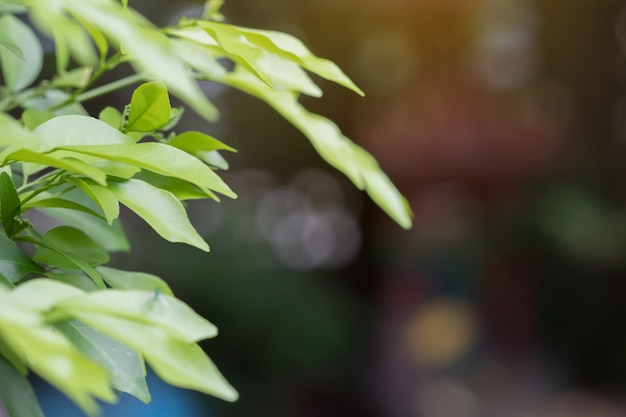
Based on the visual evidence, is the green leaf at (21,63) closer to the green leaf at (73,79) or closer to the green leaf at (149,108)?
the green leaf at (73,79)

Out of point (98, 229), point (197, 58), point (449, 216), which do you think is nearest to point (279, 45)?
point (197, 58)

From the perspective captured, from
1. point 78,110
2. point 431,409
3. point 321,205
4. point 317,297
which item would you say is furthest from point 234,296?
point 78,110

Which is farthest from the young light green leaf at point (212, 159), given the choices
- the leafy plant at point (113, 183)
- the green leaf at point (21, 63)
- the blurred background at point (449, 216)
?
the blurred background at point (449, 216)

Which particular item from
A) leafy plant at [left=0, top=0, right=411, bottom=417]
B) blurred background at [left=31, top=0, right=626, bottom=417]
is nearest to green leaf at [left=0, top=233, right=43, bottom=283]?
leafy plant at [left=0, top=0, right=411, bottom=417]

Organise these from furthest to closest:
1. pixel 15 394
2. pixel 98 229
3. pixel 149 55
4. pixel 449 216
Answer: pixel 449 216
pixel 98 229
pixel 15 394
pixel 149 55

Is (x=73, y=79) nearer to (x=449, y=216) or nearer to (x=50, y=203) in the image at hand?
(x=50, y=203)
